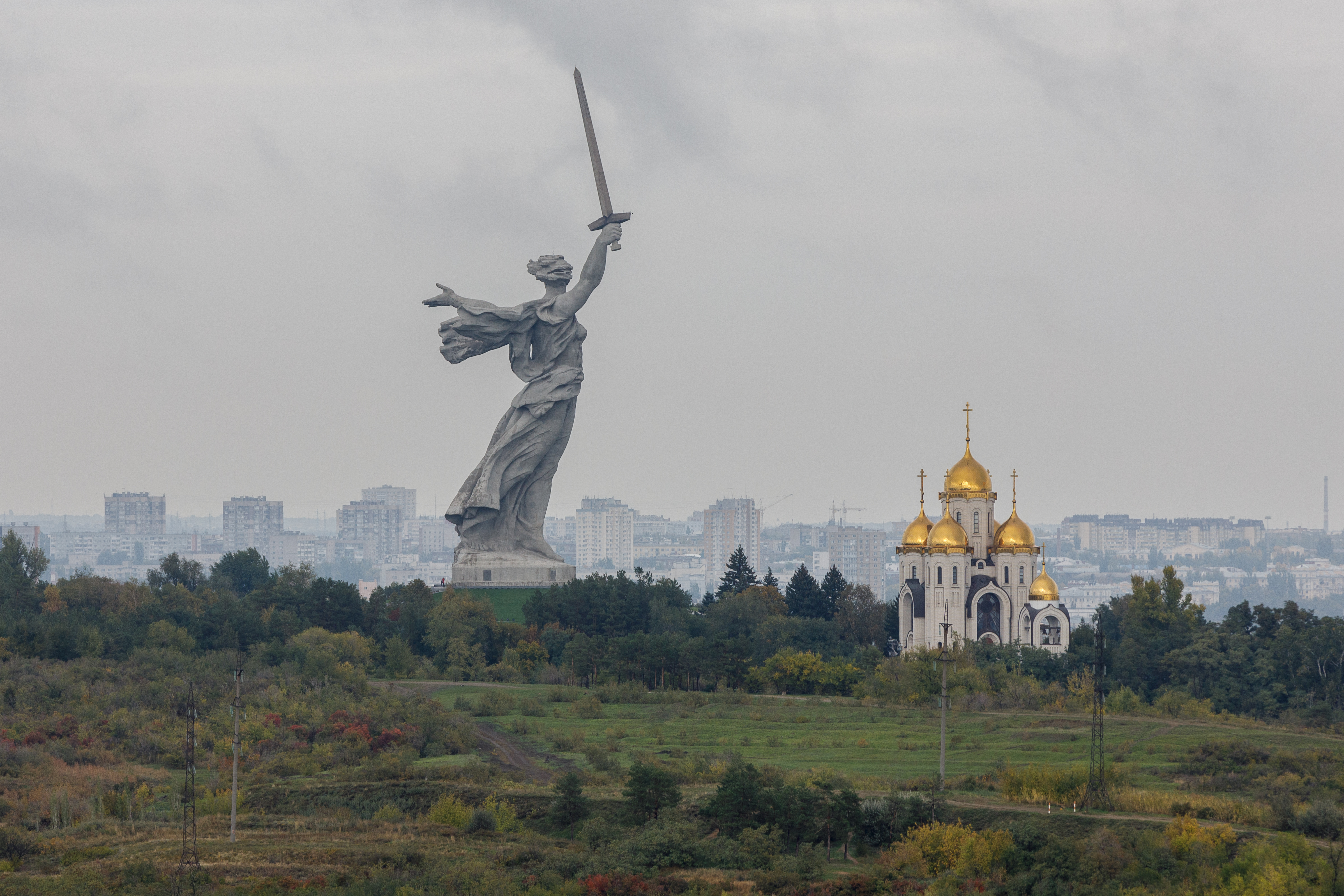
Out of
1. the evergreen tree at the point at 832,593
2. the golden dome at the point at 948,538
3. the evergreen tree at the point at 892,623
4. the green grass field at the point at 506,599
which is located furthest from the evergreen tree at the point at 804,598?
the green grass field at the point at 506,599

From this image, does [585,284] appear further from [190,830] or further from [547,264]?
[190,830]

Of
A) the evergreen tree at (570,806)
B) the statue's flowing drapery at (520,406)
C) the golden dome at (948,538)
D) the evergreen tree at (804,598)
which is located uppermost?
the statue's flowing drapery at (520,406)

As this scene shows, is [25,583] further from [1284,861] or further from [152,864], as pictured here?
[1284,861]

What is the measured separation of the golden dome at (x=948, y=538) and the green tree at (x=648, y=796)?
28750 millimetres

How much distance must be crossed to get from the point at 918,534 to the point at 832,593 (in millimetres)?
4771

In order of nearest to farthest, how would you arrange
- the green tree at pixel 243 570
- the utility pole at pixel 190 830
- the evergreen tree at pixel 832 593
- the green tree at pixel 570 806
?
the utility pole at pixel 190 830 → the green tree at pixel 570 806 → the evergreen tree at pixel 832 593 → the green tree at pixel 243 570

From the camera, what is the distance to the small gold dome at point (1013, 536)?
186 feet

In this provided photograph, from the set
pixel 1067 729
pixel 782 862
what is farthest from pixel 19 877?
pixel 1067 729

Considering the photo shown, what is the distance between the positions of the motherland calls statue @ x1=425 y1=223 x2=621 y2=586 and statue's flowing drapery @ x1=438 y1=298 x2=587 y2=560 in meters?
0.03

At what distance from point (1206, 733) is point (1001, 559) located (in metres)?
19.8

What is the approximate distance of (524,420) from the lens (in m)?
55.4

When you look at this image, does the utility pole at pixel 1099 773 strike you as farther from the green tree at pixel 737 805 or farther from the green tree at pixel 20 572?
the green tree at pixel 20 572

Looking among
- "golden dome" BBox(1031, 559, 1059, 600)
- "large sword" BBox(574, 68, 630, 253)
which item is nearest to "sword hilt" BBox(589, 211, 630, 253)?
"large sword" BBox(574, 68, 630, 253)

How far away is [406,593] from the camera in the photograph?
187 ft
